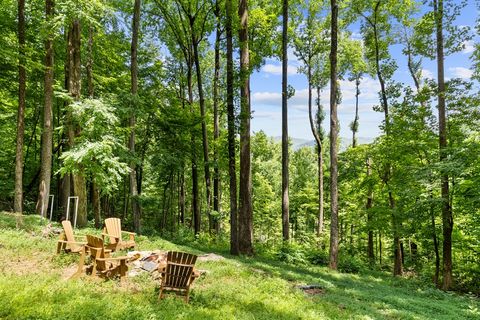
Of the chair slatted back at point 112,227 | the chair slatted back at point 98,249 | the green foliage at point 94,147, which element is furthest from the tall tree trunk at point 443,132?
the green foliage at point 94,147

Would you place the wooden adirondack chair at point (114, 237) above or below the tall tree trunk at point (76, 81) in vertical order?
below

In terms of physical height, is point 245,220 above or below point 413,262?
above

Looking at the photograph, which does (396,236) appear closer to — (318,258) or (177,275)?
(318,258)

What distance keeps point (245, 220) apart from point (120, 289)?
613cm

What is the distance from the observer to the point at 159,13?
17.4 meters

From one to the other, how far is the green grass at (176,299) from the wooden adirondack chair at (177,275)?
0.24 metres

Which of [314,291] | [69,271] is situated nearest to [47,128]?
[69,271]

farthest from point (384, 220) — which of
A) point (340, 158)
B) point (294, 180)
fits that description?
point (294, 180)

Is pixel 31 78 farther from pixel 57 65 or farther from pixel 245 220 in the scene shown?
pixel 245 220

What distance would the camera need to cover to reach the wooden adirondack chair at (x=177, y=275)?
5500 mm

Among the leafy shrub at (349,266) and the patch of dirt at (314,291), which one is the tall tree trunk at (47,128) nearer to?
the patch of dirt at (314,291)

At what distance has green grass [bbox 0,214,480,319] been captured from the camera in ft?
13.1

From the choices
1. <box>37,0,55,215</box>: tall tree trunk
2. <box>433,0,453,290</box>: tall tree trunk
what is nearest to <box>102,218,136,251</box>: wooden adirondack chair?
<box>37,0,55,215</box>: tall tree trunk

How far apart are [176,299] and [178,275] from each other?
39cm
